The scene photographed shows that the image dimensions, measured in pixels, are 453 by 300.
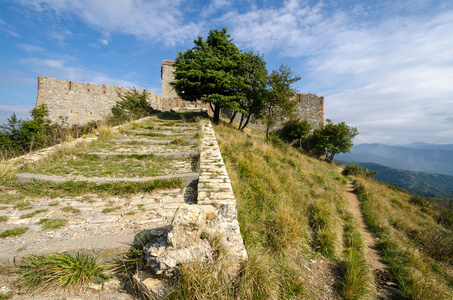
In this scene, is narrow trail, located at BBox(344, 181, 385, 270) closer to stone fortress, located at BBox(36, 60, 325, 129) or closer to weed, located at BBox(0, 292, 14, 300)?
weed, located at BBox(0, 292, 14, 300)

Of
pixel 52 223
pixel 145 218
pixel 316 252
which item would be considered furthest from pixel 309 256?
pixel 52 223

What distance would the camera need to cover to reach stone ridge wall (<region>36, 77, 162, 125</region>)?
1358 cm

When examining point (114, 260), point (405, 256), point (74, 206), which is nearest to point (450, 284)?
point (405, 256)

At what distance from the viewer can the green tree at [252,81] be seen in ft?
41.6

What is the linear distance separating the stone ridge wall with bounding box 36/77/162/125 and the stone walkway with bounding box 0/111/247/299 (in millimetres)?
12053

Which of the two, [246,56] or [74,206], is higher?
[246,56]

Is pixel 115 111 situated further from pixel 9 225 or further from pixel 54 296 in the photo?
pixel 54 296

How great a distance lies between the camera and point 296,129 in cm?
1994

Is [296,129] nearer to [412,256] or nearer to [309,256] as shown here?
[412,256]

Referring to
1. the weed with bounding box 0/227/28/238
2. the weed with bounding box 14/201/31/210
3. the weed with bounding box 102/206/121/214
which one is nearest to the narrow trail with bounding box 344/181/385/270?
the weed with bounding box 102/206/121/214

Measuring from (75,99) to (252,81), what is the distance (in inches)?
575

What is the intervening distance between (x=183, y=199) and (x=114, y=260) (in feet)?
5.25

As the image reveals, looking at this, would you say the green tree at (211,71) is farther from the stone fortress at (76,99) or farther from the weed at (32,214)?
the weed at (32,214)

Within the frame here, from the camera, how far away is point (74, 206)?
126 inches
